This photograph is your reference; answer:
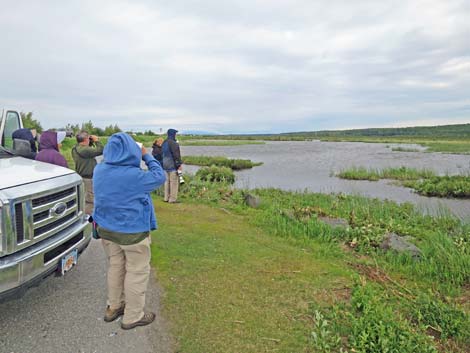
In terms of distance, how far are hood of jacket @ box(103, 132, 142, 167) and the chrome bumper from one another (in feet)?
3.61

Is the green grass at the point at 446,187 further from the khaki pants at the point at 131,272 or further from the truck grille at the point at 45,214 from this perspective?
the truck grille at the point at 45,214

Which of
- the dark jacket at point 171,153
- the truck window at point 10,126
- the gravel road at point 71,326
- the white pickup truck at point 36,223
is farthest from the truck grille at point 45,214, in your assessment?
the dark jacket at point 171,153

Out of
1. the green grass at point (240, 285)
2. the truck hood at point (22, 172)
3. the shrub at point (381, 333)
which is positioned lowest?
the green grass at point (240, 285)

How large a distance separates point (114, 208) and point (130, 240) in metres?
0.34

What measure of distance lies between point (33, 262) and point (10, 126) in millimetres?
4964

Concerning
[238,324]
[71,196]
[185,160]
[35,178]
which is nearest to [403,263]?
[238,324]

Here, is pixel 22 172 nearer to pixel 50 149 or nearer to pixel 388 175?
pixel 50 149

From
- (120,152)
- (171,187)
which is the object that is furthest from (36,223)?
(171,187)

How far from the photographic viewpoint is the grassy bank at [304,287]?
3.03 m

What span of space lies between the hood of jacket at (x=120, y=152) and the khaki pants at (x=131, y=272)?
2.60 ft

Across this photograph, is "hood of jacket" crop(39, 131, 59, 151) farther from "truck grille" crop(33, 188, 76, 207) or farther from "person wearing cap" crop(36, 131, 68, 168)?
"truck grille" crop(33, 188, 76, 207)

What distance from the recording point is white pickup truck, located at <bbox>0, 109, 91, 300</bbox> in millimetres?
2639

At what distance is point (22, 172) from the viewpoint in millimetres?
3314

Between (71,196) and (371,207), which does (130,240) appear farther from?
Result: (371,207)
